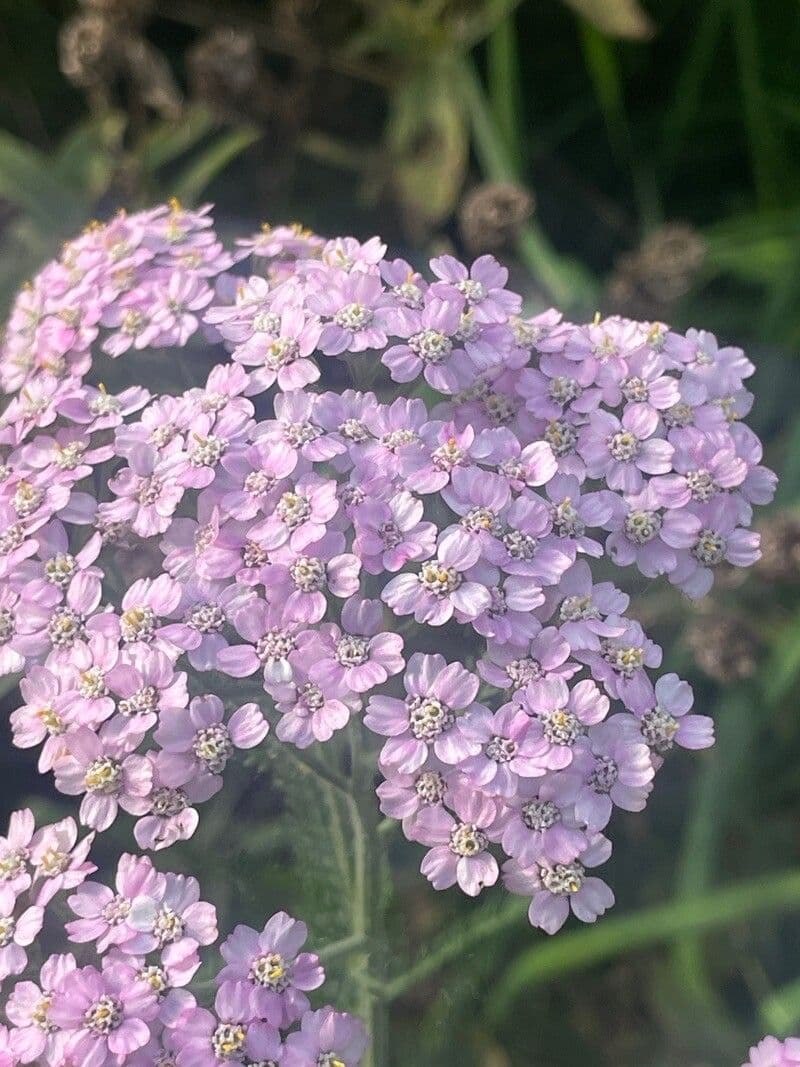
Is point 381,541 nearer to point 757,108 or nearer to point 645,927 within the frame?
point 645,927

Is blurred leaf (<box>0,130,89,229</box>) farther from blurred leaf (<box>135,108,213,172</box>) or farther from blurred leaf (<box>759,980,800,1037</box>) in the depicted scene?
blurred leaf (<box>759,980,800,1037</box>)

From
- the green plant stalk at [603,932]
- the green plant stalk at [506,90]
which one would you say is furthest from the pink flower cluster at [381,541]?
the green plant stalk at [506,90]

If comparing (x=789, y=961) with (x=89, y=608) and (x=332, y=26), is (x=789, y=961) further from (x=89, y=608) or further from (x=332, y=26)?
(x=332, y=26)

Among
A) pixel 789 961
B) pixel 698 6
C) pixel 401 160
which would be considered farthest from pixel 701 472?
pixel 698 6

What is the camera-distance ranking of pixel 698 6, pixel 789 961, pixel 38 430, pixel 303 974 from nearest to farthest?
pixel 303 974, pixel 38 430, pixel 789 961, pixel 698 6

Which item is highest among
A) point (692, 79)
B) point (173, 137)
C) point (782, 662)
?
point (692, 79)

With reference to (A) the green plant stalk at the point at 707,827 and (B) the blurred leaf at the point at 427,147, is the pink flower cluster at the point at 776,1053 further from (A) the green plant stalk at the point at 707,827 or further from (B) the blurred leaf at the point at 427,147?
(B) the blurred leaf at the point at 427,147

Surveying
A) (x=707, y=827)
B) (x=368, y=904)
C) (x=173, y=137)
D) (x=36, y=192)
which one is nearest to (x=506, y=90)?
(x=173, y=137)
